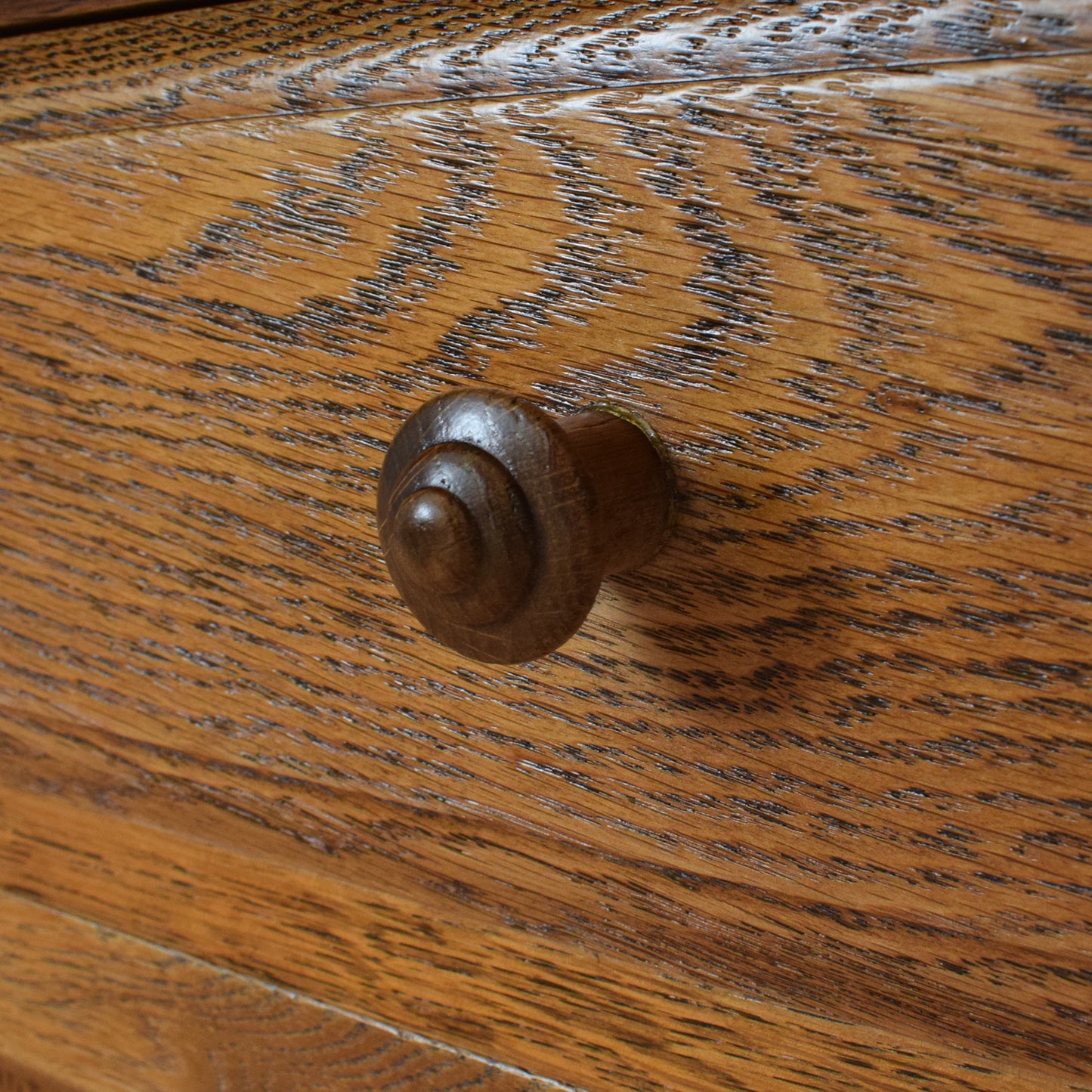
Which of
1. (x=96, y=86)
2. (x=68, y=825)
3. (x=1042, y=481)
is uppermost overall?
(x=96, y=86)

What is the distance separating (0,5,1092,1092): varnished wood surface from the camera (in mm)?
224

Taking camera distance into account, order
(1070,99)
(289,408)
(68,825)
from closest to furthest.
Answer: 1. (1070,99)
2. (289,408)
3. (68,825)

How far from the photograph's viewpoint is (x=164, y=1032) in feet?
1.36

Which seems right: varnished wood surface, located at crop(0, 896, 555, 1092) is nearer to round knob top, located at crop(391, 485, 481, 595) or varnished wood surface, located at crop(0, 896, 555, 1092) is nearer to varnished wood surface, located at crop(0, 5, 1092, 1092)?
varnished wood surface, located at crop(0, 5, 1092, 1092)

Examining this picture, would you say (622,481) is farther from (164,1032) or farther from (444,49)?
(164,1032)

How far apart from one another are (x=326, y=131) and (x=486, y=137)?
0.05 m

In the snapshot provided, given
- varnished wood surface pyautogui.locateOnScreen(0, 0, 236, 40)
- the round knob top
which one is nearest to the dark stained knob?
the round knob top

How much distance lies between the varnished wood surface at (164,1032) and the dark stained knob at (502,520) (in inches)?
7.1

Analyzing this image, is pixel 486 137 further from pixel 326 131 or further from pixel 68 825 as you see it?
pixel 68 825

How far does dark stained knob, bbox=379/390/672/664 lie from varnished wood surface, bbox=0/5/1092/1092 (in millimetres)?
40

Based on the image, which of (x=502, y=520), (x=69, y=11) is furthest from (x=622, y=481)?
(x=69, y=11)

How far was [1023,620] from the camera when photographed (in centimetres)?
23

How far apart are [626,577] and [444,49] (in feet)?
0.41

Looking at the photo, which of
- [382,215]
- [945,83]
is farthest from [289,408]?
[945,83]
